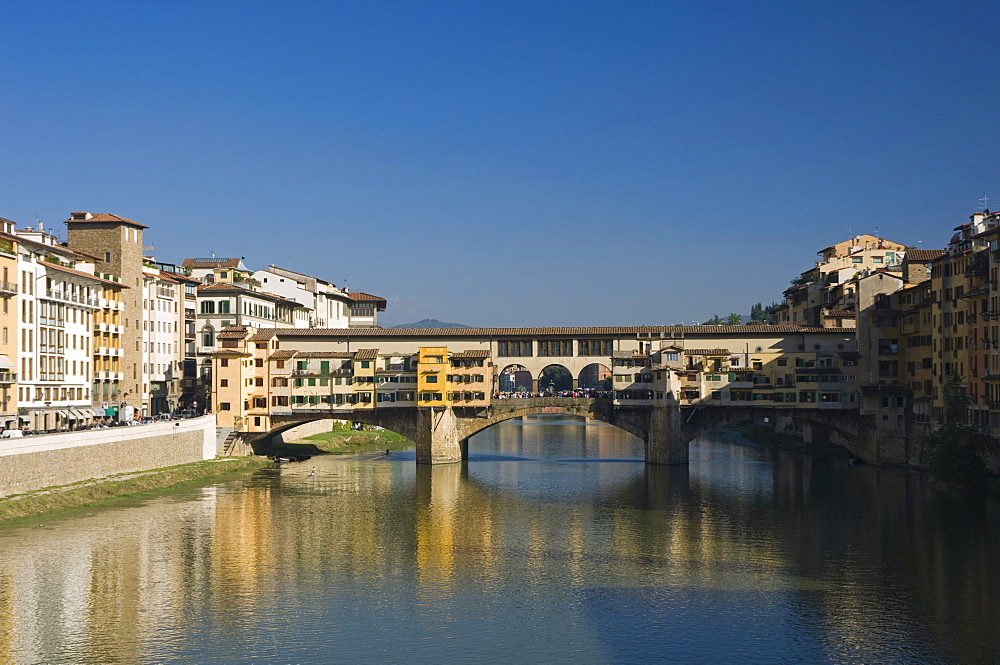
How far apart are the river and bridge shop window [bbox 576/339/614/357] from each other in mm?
19204

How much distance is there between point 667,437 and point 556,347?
13067 millimetres

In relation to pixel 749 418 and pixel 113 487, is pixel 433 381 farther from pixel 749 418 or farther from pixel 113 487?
pixel 113 487

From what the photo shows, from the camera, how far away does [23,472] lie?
57.2 meters

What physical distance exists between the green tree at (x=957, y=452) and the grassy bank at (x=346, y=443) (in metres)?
53.6

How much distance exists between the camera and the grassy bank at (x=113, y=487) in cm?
5569

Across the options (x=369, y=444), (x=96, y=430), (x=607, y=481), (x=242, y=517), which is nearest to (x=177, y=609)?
(x=242, y=517)

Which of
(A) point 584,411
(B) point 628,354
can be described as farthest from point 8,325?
(B) point 628,354

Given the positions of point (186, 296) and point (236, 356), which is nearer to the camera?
point (236, 356)

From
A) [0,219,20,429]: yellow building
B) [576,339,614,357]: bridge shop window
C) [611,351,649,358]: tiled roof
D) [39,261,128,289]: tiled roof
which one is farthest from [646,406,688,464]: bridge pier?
[0,219,20,429]: yellow building

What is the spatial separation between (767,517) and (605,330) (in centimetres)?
3283

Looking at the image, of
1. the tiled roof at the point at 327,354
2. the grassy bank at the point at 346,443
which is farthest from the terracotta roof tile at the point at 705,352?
the grassy bank at the point at 346,443

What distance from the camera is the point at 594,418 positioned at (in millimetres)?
87000

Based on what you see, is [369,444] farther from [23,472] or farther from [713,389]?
[23,472]

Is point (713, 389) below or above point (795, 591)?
above
